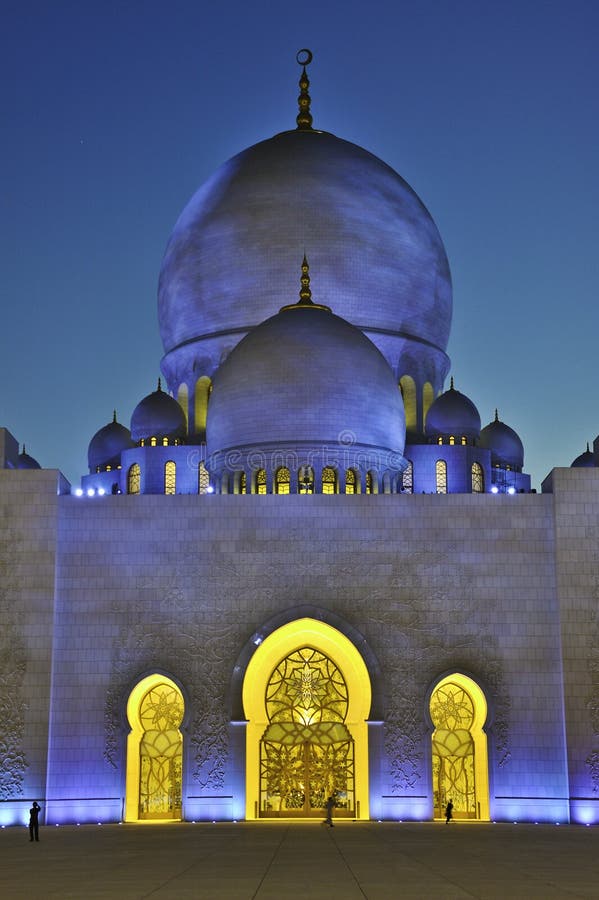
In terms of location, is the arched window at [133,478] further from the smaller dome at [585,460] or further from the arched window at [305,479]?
the smaller dome at [585,460]

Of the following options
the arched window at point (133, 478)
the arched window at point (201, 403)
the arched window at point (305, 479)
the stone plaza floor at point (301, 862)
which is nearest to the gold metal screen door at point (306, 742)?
the stone plaza floor at point (301, 862)

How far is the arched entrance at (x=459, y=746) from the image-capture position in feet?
88.3

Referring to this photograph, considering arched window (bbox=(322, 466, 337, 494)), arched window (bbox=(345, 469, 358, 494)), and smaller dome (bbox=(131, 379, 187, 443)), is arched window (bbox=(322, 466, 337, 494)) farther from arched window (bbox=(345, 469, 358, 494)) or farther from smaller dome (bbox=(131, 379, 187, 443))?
smaller dome (bbox=(131, 379, 187, 443))

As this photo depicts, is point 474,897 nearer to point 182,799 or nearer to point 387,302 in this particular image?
point 182,799

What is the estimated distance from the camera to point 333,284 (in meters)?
36.5

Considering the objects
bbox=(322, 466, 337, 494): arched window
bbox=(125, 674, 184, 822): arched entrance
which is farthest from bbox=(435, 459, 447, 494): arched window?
bbox=(125, 674, 184, 822): arched entrance

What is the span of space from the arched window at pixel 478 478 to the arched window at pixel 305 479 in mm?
7328

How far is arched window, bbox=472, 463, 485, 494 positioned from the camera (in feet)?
124

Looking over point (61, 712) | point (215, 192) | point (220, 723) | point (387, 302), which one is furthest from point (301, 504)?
point (215, 192)

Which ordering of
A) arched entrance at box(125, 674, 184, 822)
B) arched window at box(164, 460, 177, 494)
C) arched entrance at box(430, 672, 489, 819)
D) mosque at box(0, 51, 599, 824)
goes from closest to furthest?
mosque at box(0, 51, 599, 824), arched entrance at box(125, 674, 184, 822), arched entrance at box(430, 672, 489, 819), arched window at box(164, 460, 177, 494)

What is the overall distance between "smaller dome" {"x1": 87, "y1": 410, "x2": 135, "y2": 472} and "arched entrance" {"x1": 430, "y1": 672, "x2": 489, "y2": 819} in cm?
1549

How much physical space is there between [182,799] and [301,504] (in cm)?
645

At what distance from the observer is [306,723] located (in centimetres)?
2734

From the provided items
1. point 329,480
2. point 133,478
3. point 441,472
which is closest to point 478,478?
point 441,472
